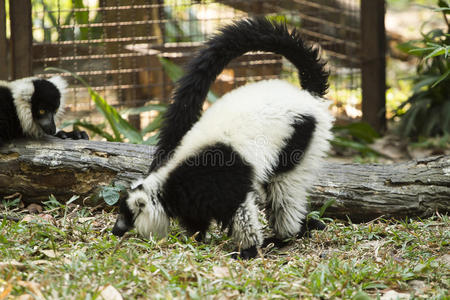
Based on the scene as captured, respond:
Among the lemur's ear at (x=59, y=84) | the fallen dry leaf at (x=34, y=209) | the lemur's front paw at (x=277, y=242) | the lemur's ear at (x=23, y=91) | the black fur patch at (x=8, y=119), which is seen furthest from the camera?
the lemur's ear at (x=59, y=84)

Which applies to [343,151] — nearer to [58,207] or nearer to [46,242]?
[58,207]

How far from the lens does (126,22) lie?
7.11m

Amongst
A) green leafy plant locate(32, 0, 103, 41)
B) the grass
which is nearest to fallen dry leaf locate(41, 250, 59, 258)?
the grass

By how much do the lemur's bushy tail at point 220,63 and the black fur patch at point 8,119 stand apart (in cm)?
179

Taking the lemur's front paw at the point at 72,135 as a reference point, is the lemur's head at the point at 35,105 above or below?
above

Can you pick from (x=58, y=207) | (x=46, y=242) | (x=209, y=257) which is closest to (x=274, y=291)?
(x=209, y=257)

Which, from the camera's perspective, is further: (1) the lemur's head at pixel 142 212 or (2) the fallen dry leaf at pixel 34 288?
(1) the lemur's head at pixel 142 212

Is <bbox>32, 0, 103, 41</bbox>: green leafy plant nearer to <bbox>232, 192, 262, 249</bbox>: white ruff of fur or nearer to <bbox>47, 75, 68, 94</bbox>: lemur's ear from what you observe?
<bbox>47, 75, 68, 94</bbox>: lemur's ear

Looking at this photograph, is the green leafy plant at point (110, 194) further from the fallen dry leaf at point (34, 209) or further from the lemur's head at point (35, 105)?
the lemur's head at point (35, 105)

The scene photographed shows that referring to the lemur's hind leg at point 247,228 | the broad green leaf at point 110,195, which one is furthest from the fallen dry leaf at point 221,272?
the broad green leaf at point 110,195

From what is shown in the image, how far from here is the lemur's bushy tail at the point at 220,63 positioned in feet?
12.2

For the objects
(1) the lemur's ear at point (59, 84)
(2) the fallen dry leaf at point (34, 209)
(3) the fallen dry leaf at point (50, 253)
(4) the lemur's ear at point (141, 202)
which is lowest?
(2) the fallen dry leaf at point (34, 209)

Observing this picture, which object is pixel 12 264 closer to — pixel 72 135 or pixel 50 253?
pixel 50 253

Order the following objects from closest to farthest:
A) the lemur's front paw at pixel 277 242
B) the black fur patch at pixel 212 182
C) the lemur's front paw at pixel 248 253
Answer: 1. the black fur patch at pixel 212 182
2. the lemur's front paw at pixel 248 253
3. the lemur's front paw at pixel 277 242
